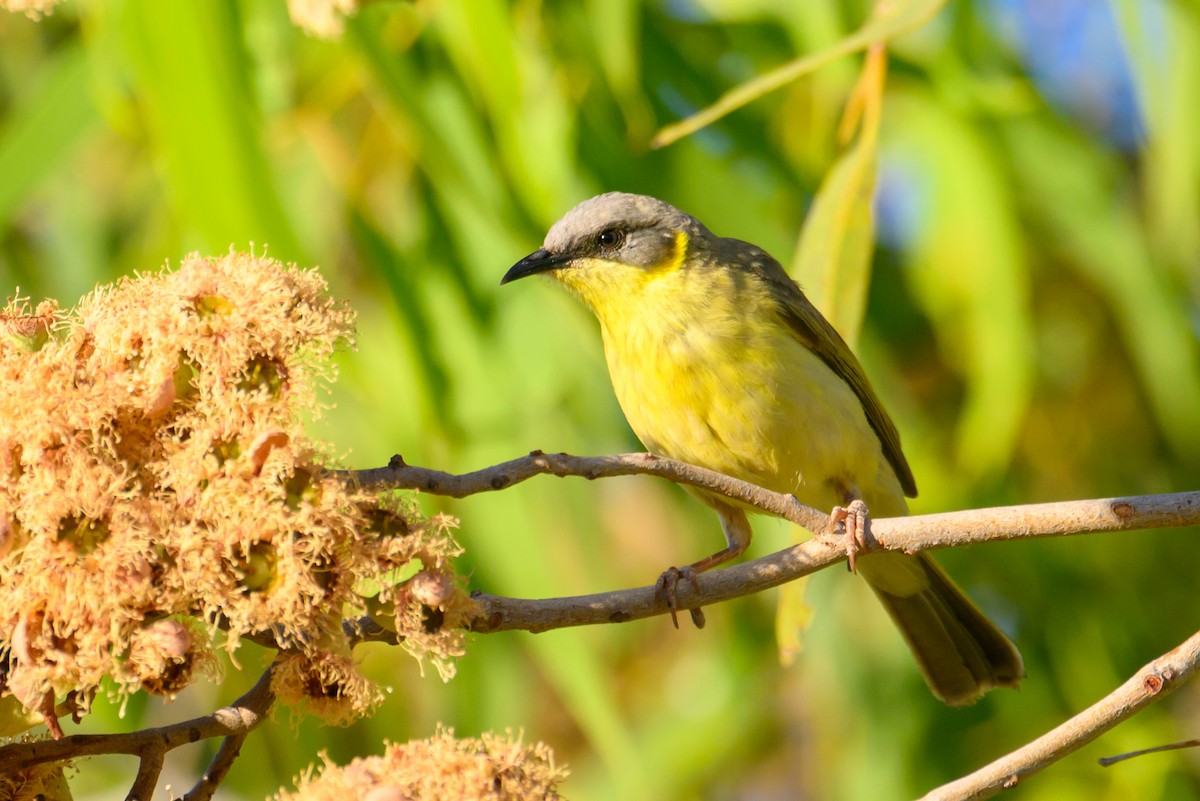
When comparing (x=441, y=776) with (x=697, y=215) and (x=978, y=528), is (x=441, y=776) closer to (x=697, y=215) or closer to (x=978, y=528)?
(x=978, y=528)

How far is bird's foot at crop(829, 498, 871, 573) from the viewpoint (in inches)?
92.2

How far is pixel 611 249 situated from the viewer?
12.8 feet

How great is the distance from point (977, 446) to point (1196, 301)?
1721 mm

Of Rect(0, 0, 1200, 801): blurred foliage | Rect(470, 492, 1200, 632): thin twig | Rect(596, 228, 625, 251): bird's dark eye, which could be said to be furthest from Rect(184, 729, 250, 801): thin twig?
Rect(596, 228, 625, 251): bird's dark eye

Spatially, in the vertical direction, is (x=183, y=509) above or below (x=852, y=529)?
below

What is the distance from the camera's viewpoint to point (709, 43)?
4.74 meters

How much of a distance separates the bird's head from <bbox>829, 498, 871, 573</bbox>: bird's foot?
44.3 inches

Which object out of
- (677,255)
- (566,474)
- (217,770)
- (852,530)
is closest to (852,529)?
(852,530)

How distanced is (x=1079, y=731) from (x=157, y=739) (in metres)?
1.29

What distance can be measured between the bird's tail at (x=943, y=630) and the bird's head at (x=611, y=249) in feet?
3.45

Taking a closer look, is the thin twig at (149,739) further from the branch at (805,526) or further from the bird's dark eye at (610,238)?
the bird's dark eye at (610,238)

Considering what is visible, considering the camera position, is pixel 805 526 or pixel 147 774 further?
pixel 805 526

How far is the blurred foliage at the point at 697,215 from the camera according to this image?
3.83m

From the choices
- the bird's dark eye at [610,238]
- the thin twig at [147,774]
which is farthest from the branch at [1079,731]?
the bird's dark eye at [610,238]
